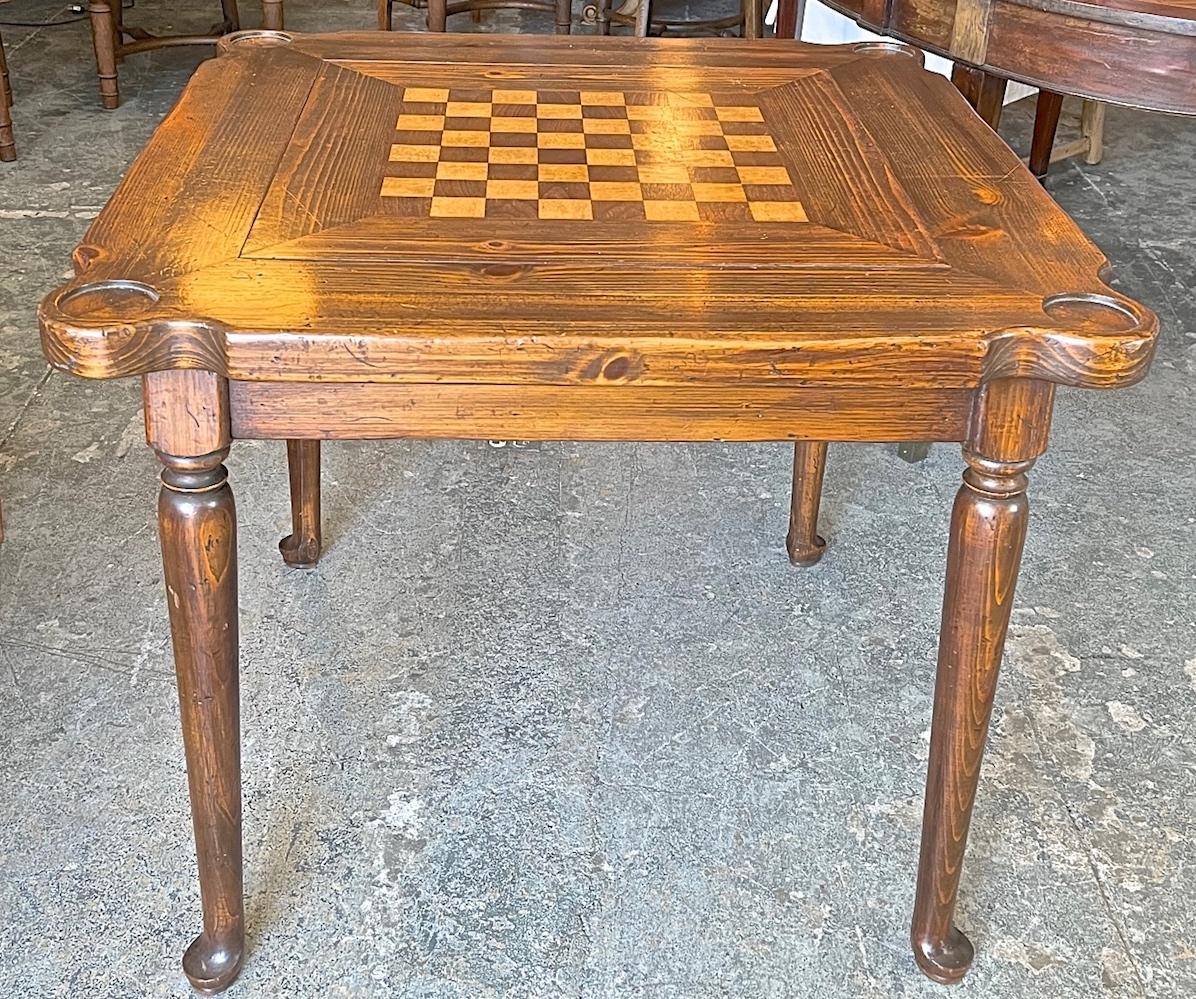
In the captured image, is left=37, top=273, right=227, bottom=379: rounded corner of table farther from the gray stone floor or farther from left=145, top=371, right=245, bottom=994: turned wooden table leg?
the gray stone floor

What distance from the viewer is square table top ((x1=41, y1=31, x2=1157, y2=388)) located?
0.97 metres

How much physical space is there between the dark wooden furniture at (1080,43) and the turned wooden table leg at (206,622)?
43.3 inches

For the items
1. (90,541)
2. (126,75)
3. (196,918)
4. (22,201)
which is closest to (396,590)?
(90,541)

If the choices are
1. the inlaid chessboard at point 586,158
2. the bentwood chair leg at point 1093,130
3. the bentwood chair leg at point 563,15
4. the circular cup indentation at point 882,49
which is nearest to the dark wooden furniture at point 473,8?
the bentwood chair leg at point 563,15

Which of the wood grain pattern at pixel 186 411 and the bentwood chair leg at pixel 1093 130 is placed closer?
the wood grain pattern at pixel 186 411

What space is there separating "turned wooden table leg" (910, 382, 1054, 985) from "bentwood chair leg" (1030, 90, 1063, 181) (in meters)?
2.03

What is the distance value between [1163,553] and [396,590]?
1032 mm

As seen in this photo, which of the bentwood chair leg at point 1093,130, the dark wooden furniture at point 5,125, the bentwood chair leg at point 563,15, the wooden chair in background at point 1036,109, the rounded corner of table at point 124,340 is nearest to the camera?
the rounded corner of table at point 124,340

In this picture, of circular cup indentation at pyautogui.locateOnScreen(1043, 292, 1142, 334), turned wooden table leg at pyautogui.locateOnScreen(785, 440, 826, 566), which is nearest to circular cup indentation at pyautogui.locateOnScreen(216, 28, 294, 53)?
turned wooden table leg at pyautogui.locateOnScreen(785, 440, 826, 566)

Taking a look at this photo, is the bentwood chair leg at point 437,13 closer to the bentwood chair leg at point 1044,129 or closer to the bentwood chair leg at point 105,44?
the bentwood chair leg at point 105,44

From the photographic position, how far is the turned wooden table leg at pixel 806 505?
5.68ft

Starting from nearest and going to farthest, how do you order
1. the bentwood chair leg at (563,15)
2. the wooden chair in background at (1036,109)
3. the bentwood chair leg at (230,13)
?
the wooden chair in background at (1036,109) → the bentwood chair leg at (563,15) → the bentwood chair leg at (230,13)

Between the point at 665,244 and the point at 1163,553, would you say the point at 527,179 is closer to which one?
the point at 665,244

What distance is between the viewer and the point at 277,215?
114 cm
